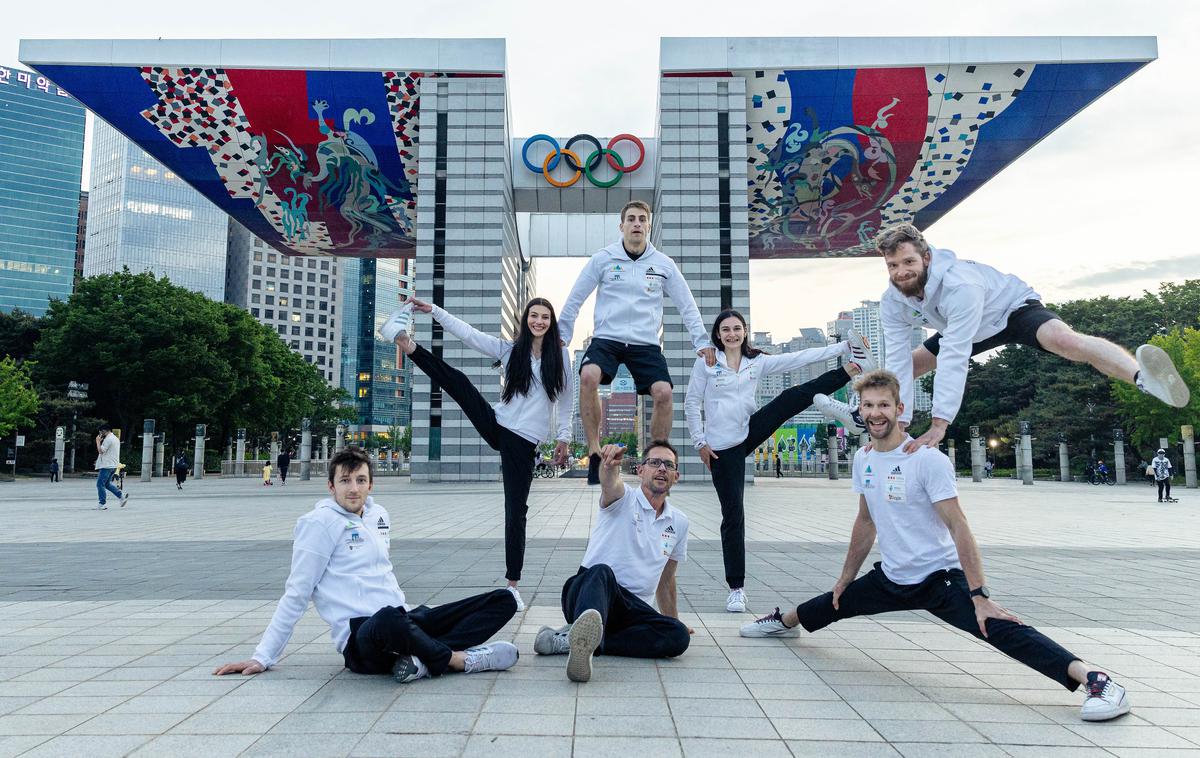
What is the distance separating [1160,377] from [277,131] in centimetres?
3514

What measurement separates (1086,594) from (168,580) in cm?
935

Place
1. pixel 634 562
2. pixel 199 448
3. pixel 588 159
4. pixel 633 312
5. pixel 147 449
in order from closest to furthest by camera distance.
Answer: pixel 634 562
pixel 633 312
pixel 588 159
pixel 147 449
pixel 199 448

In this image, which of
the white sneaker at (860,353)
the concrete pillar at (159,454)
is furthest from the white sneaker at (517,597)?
the concrete pillar at (159,454)

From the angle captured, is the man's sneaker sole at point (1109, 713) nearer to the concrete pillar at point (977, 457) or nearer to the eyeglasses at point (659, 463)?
the eyeglasses at point (659, 463)

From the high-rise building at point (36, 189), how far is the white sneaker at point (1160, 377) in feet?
503

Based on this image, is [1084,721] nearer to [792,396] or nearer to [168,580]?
[792,396]

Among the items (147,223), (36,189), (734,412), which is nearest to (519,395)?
(734,412)

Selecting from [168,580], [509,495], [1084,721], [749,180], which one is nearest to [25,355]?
[749,180]

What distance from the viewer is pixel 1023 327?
541 centimetres

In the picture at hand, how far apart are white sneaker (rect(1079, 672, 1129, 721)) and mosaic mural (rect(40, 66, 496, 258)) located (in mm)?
33336

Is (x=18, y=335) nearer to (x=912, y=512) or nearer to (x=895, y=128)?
(x=895, y=128)

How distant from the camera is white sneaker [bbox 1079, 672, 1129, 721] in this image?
354cm

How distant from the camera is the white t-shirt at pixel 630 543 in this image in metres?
4.85

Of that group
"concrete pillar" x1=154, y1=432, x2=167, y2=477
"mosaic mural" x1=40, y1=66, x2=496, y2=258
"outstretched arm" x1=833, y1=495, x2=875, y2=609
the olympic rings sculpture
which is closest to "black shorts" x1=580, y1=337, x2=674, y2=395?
"outstretched arm" x1=833, y1=495, x2=875, y2=609
